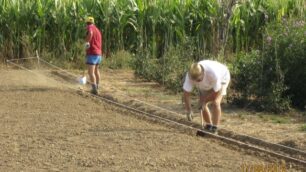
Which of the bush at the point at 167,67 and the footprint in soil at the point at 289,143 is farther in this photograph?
the bush at the point at 167,67

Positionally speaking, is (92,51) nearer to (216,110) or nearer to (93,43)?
(93,43)

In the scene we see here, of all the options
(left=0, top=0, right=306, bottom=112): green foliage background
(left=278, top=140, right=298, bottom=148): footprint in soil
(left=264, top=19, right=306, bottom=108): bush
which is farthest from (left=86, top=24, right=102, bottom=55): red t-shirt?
(left=278, top=140, right=298, bottom=148): footprint in soil

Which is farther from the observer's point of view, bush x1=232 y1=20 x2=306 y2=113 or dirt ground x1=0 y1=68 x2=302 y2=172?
bush x1=232 y1=20 x2=306 y2=113

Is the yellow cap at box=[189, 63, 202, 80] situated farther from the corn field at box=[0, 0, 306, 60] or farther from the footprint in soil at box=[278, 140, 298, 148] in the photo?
the corn field at box=[0, 0, 306, 60]

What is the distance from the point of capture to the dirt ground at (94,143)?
26.3 ft

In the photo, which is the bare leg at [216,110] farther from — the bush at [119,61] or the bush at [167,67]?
the bush at [119,61]

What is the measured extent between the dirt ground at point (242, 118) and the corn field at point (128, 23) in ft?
11.5

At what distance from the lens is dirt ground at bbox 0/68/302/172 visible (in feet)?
26.3

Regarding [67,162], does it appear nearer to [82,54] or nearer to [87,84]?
[87,84]

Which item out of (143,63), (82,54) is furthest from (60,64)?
(143,63)

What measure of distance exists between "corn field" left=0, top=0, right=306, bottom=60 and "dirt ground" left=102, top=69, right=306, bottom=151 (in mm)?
3501

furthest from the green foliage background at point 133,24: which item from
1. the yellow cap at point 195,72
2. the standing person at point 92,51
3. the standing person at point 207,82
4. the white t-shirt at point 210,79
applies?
the yellow cap at point 195,72

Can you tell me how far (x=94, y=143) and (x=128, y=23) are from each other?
10.4m

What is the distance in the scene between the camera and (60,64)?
714 inches
